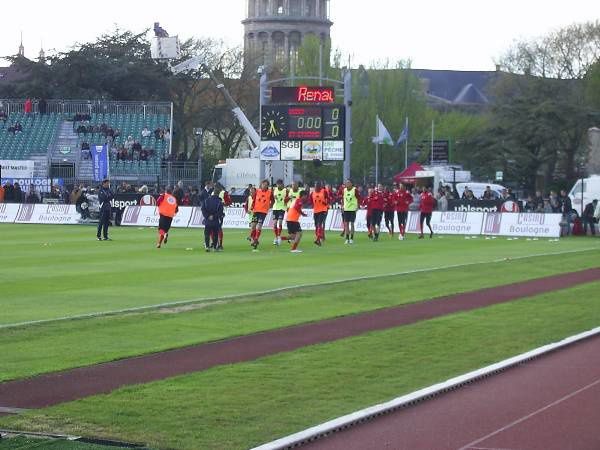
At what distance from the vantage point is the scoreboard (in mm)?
51719

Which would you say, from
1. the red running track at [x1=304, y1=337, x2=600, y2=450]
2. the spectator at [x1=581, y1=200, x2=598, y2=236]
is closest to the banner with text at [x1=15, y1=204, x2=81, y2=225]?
the spectator at [x1=581, y1=200, x2=598, y2=236]

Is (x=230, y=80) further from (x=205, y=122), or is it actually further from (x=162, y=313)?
(x=162, y=313)

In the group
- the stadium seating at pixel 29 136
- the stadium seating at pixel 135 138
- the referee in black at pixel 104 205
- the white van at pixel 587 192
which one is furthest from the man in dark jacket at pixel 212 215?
the stadium seating at pixel 29 136

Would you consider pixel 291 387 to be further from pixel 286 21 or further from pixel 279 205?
pixel 286 21

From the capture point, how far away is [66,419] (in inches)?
401

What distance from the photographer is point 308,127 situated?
170ft

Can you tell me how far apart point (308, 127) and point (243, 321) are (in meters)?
35.4

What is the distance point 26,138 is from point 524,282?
54.1 metres

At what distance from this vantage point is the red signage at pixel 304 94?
52.2 m

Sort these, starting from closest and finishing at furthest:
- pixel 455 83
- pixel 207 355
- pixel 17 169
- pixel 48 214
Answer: pixel 207 355 < pixel 48 214 < pixel 17 169 < pixel 455 83

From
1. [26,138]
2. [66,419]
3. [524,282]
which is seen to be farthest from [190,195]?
[66,419]

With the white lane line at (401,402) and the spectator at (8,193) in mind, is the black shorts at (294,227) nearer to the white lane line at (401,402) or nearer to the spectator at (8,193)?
the white lane line at (401,402)

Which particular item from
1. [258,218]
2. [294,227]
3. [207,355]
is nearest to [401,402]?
[207,355]

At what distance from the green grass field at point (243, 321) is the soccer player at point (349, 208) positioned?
3.46 meters
